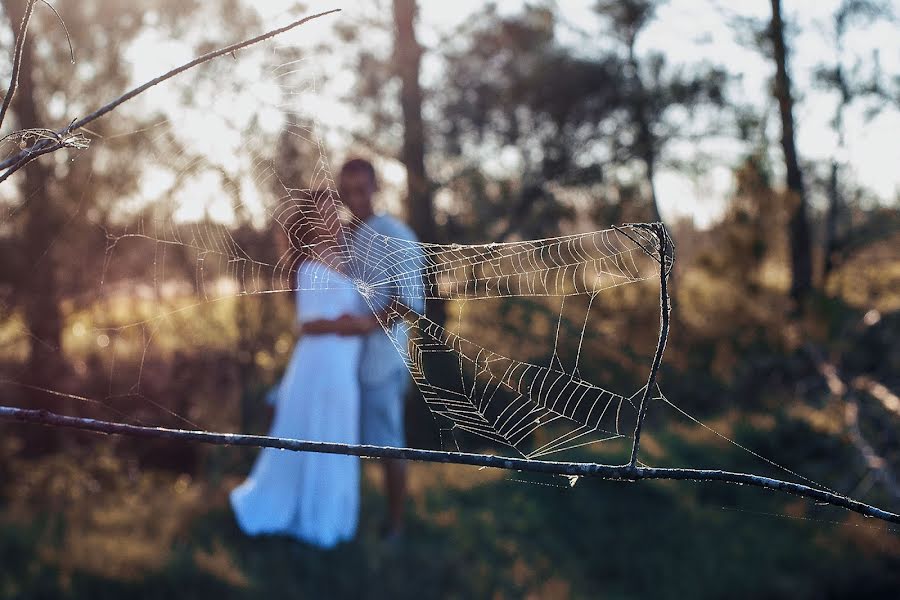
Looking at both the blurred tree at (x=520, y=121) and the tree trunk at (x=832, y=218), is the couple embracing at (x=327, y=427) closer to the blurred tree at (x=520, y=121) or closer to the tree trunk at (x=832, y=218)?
the blurred tree at (x=520, y=121)

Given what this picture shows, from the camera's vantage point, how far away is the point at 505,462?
77cm

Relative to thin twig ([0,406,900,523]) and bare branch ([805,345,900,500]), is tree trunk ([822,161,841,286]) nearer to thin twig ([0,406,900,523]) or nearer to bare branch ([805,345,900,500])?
bare branch ([805,345,900,500])

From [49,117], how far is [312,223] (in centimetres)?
459

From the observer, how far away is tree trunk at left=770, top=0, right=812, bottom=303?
7.08 m

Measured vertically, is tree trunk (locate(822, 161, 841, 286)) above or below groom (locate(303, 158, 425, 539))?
above

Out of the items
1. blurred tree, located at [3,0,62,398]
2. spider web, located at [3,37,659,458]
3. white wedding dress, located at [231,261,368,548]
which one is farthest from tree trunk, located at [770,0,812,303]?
blurred tree, located at [3,0,62,398]

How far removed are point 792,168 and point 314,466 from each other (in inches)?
253

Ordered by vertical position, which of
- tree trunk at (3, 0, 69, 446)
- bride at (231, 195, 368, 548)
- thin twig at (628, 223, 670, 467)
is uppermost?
tree trunk at (3, 0, 69, 446)

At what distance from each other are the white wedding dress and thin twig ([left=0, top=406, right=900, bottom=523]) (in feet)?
10.5

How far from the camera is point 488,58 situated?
10.3 meters

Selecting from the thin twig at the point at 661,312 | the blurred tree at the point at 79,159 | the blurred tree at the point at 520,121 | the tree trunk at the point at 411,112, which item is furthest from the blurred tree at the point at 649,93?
the thin twig at the point at 661,312

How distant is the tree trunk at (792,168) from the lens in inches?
279

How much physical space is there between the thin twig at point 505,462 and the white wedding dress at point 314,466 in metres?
3.21

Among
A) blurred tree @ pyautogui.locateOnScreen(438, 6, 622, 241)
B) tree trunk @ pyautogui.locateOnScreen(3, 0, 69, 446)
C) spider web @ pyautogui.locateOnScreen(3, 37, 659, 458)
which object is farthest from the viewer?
blurred tree @ pyautogui.locateOnScreen(438, 6, 622, 241)
